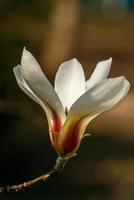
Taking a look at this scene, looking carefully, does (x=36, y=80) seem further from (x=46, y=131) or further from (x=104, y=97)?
(x=46, y=131)

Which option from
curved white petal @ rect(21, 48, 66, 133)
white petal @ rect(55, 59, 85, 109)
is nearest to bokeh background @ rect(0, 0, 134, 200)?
white petal @ rect(55, 59, 85, 109)

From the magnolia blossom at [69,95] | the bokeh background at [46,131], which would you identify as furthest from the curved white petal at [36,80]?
the bokeh background at [46,131]

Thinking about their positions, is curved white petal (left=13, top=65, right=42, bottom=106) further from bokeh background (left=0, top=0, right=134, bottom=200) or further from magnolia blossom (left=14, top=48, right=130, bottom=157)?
bokeh background (left=0, top=0, right=134, bottom=200)

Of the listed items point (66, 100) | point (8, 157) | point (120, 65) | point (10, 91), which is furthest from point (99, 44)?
point (66, 100)

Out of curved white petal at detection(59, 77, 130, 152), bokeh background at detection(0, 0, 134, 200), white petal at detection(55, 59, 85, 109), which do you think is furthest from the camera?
bokeh background at detection(0, 0, 134, 200)

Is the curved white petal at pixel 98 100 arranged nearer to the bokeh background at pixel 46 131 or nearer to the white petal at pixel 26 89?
the white petal at pixel 26 89

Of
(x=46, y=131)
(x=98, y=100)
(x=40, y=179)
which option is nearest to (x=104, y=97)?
(x=98, y=100)

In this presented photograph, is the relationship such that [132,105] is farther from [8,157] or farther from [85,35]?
[85,35]
